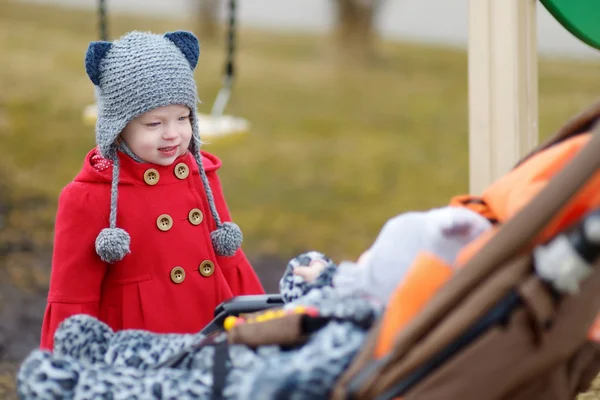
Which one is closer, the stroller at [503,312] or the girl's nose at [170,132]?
the stroller at [503,312]

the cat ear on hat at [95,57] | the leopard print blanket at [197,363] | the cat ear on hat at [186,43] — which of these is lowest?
the leopard print blanket at [197,363]

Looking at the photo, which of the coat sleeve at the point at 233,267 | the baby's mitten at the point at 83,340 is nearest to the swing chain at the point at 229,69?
the coat sleeve at the point at 233,267

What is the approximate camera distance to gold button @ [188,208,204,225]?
89.1 inches

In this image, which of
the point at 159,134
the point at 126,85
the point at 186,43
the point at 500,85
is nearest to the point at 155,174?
the point at 159,134

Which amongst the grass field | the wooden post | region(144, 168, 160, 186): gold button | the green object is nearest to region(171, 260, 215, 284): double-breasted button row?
region(144, 168, 160, 186): gold button

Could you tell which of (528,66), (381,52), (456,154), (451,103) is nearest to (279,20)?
(381,52)

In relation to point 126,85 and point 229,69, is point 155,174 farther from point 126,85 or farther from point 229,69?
point 229,69

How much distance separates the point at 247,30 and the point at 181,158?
281 inches

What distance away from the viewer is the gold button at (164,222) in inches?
87.1

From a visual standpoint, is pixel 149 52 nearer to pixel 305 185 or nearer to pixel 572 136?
pixel 572 136

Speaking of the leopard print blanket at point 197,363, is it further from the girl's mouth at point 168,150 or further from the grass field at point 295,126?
the grass field at point 295,126

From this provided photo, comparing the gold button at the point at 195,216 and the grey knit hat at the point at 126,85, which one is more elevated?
the grey knit hat at the point at 126,85

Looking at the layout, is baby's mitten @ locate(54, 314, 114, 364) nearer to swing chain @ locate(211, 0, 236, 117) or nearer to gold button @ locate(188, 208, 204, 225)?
gold button @ locate(188, 208, 204, 225)

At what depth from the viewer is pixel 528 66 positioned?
104 inches
